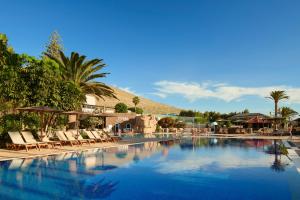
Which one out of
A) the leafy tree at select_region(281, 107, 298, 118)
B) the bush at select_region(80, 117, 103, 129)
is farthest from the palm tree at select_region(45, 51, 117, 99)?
the leafy tree at select_region(281, 107, 298, 118)

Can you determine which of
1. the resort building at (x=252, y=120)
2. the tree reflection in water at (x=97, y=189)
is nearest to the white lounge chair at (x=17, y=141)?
the tree reflection in water at (x=97, y=189)

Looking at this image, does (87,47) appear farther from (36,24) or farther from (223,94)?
(223,94)

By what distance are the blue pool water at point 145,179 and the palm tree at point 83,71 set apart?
46.9ft

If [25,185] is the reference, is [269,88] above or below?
above

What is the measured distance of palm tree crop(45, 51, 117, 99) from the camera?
2430 centimetres

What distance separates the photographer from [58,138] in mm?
16359

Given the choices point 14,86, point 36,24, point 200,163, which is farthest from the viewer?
point 36,24

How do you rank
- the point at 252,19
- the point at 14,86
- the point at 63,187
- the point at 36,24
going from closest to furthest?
the point at 63,187
the point at 14,86
the point at 252,19
the point at 36,24

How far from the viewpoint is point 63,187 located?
675 centimetres

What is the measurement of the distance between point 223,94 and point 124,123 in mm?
18651

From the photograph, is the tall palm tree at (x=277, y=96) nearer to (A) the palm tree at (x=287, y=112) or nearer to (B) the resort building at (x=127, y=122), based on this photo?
(A) the palm tree at (x=287, y=112)

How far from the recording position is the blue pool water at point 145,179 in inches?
249

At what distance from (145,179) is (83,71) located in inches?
724

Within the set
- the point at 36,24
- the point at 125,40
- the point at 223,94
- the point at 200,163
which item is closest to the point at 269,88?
the point at 223,94
